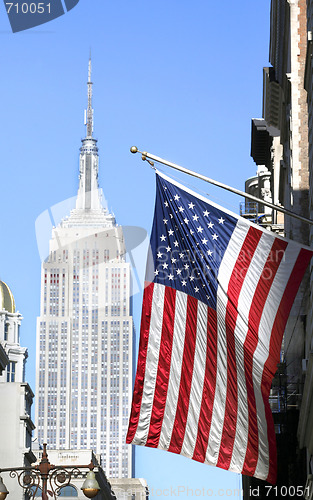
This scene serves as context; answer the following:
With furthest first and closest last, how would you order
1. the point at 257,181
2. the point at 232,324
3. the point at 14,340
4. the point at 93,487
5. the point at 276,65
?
the point at 14,340
the point at 257,181
the point at 276,65
the point at 93,487
the point at 232,324

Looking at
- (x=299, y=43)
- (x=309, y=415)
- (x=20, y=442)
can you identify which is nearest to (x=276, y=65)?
(x=299, y=43)

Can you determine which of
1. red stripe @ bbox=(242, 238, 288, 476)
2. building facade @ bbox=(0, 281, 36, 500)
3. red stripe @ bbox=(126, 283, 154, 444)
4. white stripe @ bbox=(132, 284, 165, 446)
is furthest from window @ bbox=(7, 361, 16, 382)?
red stripe @ bbox=(242, 238, 288, 476)

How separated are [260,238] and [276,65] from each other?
70.0 feet

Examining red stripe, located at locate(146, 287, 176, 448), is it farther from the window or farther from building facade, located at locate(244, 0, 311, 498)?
the window

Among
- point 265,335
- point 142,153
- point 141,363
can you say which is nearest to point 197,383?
point 141,363

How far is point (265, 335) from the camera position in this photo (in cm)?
1975

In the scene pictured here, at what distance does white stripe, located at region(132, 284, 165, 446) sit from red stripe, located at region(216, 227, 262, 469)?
1.35m

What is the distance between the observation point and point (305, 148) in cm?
3400

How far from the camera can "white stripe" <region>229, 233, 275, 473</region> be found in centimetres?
1970

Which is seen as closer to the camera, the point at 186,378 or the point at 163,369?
the point at 186,378

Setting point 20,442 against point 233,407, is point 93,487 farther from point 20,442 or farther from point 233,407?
point 20,442

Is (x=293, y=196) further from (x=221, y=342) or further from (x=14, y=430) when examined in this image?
(x=14, y=430)

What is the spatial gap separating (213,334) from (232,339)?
45 centimetres

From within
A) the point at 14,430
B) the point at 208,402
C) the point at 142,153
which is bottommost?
the point at 14,430
